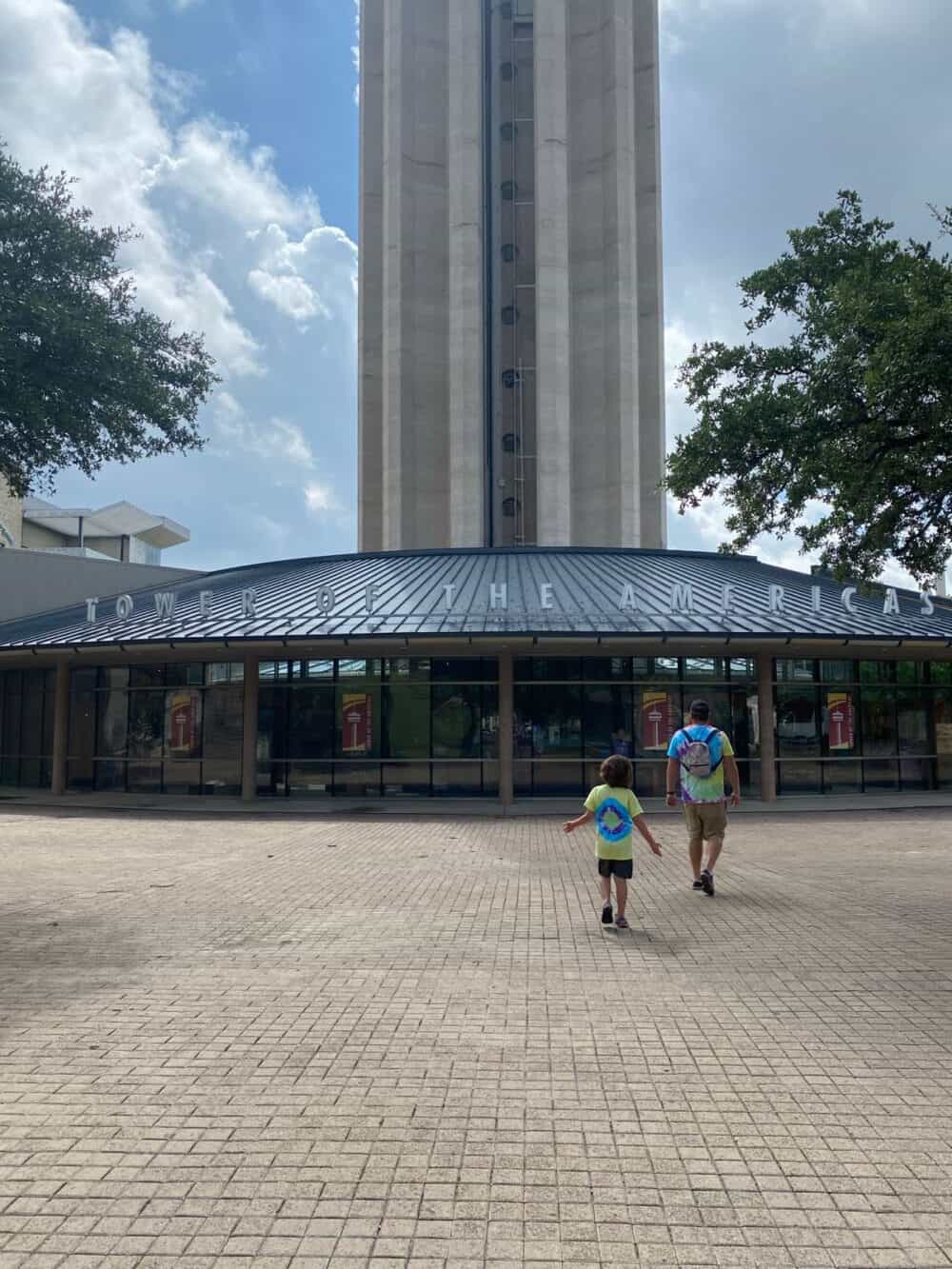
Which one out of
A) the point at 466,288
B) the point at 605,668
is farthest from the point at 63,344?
the point at 466,288

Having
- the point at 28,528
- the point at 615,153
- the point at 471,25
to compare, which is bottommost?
the point at 28,528

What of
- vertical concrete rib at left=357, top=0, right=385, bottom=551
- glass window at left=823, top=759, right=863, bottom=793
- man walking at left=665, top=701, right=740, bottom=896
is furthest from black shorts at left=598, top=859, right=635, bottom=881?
vertical concrete rib at left=357, top=0, right=385, bottom=551

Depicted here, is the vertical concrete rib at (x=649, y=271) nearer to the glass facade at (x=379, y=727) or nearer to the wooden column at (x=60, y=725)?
the glass facade at (x=379, y=727)

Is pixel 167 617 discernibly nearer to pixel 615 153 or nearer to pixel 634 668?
pixel 634 668

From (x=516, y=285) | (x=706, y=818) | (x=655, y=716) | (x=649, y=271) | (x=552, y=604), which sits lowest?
(x=706, y=818)

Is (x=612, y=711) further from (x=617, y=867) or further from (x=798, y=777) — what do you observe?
(x=617, y=867)

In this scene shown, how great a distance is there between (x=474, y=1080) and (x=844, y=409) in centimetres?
830

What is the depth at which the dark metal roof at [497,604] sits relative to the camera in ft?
61.6

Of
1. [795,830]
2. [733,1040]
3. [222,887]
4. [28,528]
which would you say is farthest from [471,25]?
[733,1040]

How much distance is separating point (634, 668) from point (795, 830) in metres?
6.01

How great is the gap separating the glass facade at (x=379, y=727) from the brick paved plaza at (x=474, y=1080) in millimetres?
10950

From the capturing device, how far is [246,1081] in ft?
15.9

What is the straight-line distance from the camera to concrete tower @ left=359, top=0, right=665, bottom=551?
48.3m

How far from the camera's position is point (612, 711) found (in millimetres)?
20875
